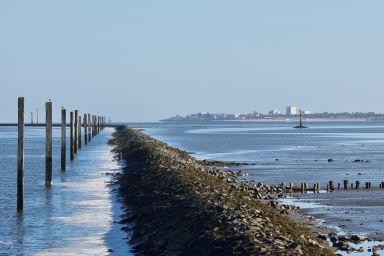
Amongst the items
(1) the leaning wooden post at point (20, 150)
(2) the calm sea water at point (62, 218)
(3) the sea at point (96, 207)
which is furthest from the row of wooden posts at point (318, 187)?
(1) the leaning wooden post at point (20, 150)

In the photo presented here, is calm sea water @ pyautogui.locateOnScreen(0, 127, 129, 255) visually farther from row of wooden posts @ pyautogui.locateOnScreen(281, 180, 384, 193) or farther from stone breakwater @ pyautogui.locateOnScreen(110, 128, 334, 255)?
row of wooden posts @ pyautogui.locateOnScreen(281, 180, 384, 193)

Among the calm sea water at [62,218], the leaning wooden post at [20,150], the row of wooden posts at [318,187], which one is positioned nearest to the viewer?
the calm sea water at [62,218]

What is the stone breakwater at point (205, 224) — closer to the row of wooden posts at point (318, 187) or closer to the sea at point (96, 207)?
the sea at point (96, 207)

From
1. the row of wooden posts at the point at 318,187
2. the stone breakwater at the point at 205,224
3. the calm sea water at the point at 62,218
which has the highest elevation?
the stone breakwater at the point at 205,224

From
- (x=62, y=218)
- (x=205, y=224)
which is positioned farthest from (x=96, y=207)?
(x=205, y=224)

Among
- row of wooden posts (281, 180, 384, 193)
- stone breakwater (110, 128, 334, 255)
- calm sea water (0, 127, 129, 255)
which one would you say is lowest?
calm sea water (0, 127, 129, 255)

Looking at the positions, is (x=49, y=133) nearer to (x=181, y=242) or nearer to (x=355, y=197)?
(x=355, y=197)

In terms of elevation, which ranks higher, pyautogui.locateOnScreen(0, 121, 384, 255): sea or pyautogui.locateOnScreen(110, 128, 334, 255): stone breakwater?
pyautogui.locateOnScreen(110, 128, 334, 255): stone breakwater

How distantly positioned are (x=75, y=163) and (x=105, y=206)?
98.8 ft

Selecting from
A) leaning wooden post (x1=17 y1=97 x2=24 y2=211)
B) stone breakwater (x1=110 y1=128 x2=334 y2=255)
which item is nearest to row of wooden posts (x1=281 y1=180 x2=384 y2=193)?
stone breakwater (x1=110 y1=128 x2=334 y2=255)

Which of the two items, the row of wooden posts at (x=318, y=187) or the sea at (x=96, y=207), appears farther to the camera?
the row of wooden posts at (x=318, y=187)

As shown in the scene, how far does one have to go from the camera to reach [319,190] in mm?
35500

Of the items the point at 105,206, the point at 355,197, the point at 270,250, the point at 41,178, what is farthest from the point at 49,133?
the point at 270,250

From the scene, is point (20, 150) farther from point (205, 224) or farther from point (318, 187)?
point (318, 187)
